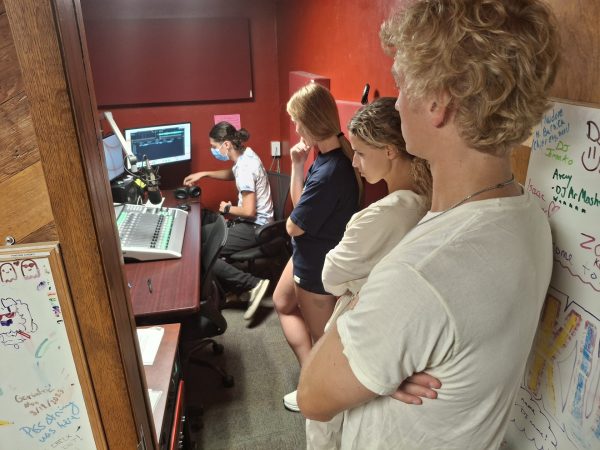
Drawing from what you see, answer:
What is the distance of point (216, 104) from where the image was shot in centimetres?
387

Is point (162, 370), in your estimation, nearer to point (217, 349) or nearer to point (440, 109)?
point (440, 109)

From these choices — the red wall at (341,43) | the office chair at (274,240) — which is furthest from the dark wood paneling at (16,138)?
the office chair at (274,240)

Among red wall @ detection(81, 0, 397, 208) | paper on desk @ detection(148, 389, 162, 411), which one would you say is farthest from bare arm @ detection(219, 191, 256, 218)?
paper on desk @ detection(148, 389, 162, 411)

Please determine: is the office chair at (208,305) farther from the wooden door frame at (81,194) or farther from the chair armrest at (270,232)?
the wooden door frame at (81,194)

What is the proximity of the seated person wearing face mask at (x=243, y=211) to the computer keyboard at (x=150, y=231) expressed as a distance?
1.71ft

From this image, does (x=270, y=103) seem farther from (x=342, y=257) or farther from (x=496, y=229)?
(x=496, y=229)

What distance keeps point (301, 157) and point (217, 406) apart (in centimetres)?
146

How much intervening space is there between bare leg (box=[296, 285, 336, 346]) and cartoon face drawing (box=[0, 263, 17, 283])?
152 centimetres

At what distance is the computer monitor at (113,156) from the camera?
9.59 feet

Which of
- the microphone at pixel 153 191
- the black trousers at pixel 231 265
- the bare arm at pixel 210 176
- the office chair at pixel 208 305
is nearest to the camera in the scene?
the office chair at pixel 208 305

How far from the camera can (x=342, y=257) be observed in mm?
1408

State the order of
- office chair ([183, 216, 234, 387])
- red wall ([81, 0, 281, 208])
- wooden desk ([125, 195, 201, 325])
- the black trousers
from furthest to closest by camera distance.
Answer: red wall ([81, 0, 281, 208]) < the black trousers < office chair ([183, 216, 234, 387]) < wooden desk ([125, 195, 201, 325])

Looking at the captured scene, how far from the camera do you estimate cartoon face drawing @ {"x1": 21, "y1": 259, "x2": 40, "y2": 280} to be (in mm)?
683

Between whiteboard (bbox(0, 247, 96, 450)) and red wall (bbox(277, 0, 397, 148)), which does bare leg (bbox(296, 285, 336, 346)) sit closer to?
red wall (bbox(277, 0, 397, 148))
